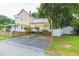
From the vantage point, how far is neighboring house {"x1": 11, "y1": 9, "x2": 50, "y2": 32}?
7.40 metres

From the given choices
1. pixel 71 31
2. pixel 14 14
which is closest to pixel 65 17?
pixel 71 31

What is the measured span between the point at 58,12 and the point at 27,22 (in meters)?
0.49

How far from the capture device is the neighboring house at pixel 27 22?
24.3 ft

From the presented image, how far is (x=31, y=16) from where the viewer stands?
24.3ft

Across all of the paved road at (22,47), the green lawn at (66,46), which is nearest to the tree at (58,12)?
the green lawn at (66,46)

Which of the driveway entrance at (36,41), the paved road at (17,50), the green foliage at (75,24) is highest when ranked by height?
the green foliage at (75,24)

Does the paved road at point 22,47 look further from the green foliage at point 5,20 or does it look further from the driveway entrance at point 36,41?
the green foliage at point 5,20

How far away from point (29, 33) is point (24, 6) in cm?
41

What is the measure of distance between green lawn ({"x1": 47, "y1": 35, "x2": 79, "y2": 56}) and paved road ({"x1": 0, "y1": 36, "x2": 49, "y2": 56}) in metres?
0.14

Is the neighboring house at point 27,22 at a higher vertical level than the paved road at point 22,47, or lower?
higher

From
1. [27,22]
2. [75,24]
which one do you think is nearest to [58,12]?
[75,24]

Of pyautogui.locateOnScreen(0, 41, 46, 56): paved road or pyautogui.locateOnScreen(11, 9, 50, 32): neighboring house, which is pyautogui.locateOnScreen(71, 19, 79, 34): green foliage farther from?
pyautogui.locateOnScreen(0, 41, 46, 56): paved road

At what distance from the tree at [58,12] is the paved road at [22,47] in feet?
1.23

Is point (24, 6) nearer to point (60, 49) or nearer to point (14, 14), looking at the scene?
point (14, 14)
